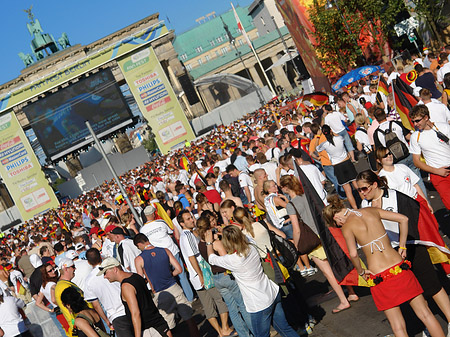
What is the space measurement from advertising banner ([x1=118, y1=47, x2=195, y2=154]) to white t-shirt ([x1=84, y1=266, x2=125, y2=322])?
1667 inches

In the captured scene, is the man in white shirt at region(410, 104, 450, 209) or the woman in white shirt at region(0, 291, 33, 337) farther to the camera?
the woman in white shirt at region(0, 291, 33, 337)

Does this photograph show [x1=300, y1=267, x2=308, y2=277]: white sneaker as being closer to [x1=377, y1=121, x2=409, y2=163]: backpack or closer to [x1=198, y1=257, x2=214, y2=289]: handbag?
[x1=198, y1=257, x2=214, y2=289]: handbag

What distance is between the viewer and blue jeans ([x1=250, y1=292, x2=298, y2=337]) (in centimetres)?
584

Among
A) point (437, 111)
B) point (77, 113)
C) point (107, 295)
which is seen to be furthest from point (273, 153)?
point (77, 113)

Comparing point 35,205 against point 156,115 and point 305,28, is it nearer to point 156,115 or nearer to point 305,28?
point 156,115

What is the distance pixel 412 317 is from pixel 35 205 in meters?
47.9

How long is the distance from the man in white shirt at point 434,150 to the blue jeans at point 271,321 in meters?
2.37

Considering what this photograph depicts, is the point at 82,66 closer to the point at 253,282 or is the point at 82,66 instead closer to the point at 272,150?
the point at 272,150

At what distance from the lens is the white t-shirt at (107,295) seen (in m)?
6.84

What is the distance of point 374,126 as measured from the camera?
411 inches

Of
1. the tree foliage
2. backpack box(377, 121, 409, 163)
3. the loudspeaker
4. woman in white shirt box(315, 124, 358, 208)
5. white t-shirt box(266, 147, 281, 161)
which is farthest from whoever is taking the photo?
the loudspeaker

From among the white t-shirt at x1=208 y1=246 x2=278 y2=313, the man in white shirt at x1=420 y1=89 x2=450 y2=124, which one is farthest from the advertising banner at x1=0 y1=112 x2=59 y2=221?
the white t-shirt at x1=208 y1=246 x2=278 y2=313

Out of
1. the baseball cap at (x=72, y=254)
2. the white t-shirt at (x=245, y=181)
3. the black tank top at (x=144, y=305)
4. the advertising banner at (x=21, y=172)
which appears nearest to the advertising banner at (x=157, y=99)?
the advertising banner at (x=21, y=172)

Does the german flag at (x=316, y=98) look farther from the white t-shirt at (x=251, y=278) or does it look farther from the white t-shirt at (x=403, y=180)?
the white t-shirt at (x=251, y=278)
